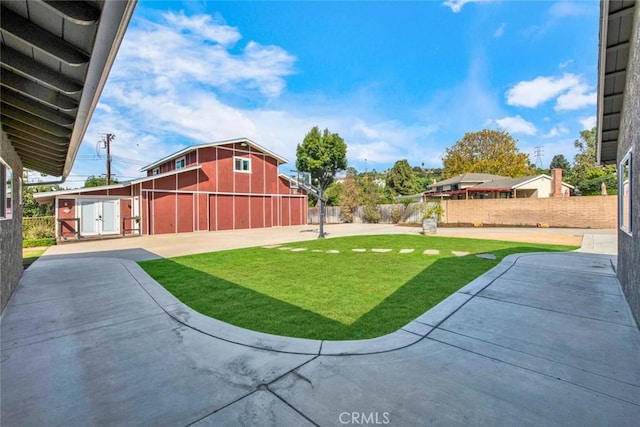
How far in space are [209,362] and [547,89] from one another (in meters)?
27.8

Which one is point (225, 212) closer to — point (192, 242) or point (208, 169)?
point (208, 169)

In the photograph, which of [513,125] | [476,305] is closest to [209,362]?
[476,305]

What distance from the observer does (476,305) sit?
3.95 meters

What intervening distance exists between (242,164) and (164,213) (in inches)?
244

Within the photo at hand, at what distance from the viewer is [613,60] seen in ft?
13.6

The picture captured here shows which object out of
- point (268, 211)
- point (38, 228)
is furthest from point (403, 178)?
point (38, 228)

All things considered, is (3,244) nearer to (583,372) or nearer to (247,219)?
(583,372)

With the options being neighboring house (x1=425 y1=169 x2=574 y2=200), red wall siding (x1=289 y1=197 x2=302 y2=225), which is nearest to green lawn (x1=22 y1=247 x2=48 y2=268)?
red wall siding (x1=289 y1=197 x2=302 y2=225)

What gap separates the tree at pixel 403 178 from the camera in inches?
1644

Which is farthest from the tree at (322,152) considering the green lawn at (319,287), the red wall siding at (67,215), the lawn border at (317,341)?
the lawn border at (317,341)

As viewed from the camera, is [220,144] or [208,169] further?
[220,144]

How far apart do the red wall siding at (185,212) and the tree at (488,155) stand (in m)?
33.7

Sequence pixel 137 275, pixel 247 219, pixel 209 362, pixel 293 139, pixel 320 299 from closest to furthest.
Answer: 1. pixel 209 362
2. pixel 320 299
3. pixel 137 275
4. pixel 247 219
5. pixel 293 139

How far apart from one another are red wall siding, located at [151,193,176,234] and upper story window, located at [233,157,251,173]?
4.67 meters
